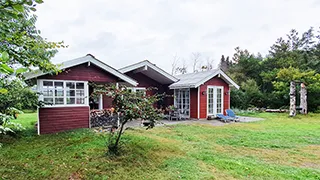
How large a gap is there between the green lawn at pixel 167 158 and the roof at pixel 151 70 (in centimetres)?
559

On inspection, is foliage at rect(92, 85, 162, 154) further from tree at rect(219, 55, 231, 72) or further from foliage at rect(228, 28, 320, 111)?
tree at rect(219, 55, 231, 72)

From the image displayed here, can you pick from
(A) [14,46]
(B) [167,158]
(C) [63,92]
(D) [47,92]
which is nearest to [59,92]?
(C) [63,92]

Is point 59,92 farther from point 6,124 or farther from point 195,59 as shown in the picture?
point 195,59

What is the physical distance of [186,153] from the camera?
543 centimetres

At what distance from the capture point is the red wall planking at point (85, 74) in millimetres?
8430

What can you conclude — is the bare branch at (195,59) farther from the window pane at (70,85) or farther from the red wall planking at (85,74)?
the window pane at (70,85)

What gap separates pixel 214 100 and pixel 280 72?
8273 mm

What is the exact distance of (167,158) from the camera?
4922 mm

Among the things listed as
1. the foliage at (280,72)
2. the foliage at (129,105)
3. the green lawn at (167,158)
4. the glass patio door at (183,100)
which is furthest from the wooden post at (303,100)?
the foliage at (129,105)

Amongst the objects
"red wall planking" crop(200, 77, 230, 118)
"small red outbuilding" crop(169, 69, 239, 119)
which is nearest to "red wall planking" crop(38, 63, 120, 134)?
"small red outbuilding" crop(169, 69, 239, 119)

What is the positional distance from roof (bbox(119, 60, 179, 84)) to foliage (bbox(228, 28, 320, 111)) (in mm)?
7921

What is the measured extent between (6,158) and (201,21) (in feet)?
51.6

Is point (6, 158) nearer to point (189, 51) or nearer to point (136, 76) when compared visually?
point (136, 76)

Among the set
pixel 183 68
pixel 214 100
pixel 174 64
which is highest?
pixel 174 64
